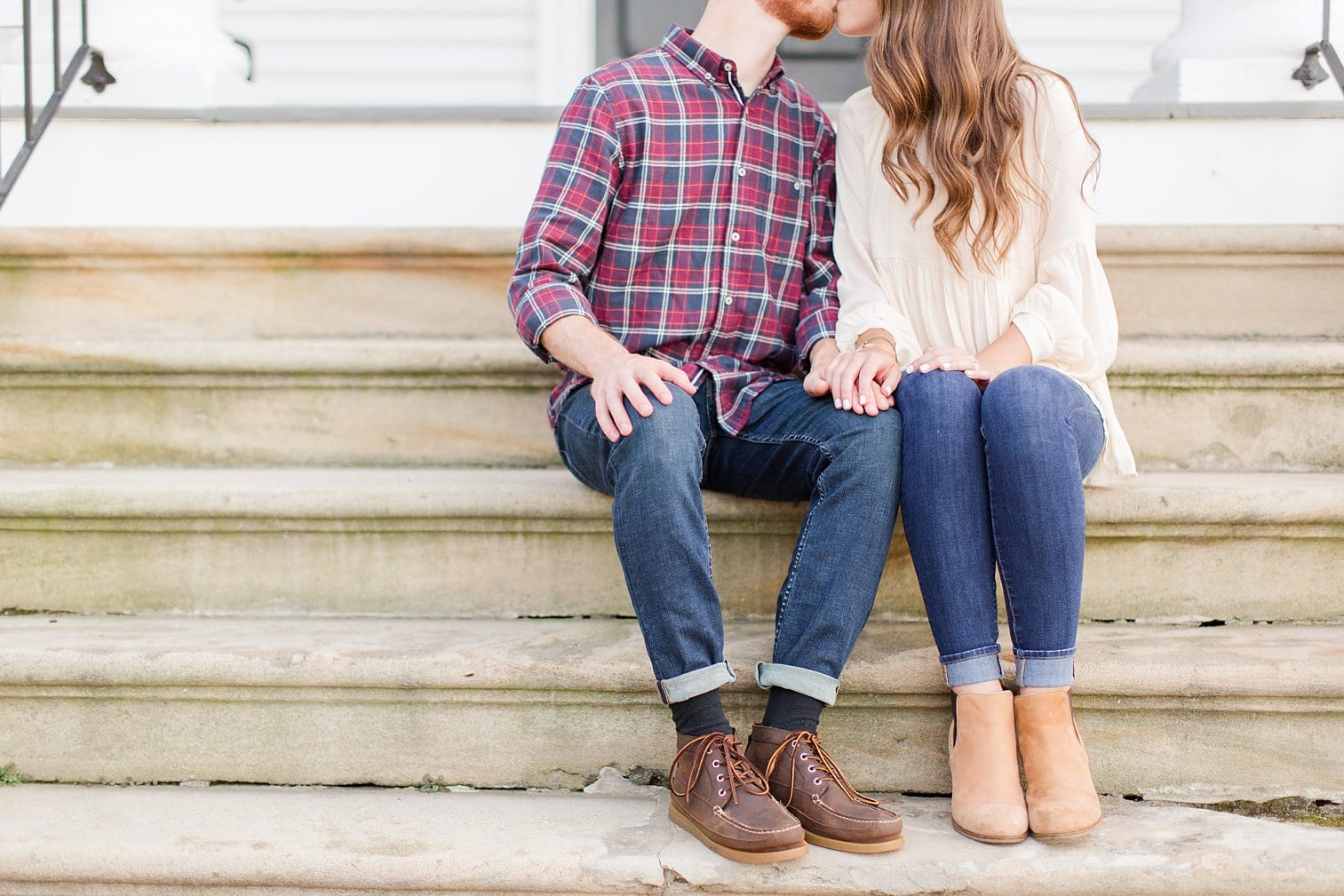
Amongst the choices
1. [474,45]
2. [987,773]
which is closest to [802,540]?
[987,773]

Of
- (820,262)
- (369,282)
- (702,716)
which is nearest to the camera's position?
(702,716)

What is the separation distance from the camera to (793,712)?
1.26 m

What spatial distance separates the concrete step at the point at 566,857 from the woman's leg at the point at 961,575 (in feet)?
0.31

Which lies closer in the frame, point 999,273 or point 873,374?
point 873,374

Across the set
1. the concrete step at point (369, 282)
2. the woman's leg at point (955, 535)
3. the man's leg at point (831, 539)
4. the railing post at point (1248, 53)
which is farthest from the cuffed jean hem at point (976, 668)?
the railing post at point (1248, 53)

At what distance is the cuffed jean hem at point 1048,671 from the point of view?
1.26 metres

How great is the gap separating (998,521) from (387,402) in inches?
41.7

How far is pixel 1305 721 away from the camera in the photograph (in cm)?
134

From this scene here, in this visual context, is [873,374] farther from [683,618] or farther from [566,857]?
[566,857]

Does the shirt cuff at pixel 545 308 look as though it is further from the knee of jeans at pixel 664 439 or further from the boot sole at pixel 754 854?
the boot sole at pixel 754 854

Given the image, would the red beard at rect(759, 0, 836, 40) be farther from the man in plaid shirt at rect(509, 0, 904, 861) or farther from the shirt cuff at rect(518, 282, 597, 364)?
the shirt cuff at rect(518, 282, 597, 364)

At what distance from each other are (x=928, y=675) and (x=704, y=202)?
79 cm

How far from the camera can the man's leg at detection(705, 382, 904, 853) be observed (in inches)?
47.3

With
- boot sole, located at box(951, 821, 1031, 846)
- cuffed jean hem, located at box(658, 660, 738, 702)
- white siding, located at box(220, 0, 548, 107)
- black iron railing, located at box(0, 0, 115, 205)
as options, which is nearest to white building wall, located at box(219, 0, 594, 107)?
white siding, located at box(220, 0, 548, 107)
